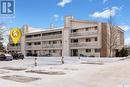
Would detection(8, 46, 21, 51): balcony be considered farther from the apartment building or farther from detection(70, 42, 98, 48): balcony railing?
detection(70, 42, 98, 48): balcony railing

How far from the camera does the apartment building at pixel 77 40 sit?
61675mm

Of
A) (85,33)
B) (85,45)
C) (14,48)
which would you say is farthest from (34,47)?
(85,33)

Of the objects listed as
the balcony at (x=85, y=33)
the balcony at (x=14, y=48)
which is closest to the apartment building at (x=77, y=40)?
the balcony at (x=85, y=33)

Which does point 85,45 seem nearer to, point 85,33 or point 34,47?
point 85,33

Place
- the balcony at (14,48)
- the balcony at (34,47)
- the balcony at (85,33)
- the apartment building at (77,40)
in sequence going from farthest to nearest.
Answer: the balcony at (14,48), the balcony at (34,47), the apartment building at (77,40), the balcony at (85,33)

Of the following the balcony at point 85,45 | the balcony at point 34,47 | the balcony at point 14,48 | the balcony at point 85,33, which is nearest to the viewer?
the balcony at point 85,45

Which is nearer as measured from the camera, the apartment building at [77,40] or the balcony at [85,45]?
the balcony at [85,45]

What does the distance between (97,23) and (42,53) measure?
952 inches

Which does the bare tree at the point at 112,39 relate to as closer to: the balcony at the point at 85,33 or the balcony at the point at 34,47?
the balcony at the point at 85,33

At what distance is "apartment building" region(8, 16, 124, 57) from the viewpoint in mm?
61675

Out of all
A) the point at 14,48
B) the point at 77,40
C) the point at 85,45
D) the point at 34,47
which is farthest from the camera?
the point at 14,48

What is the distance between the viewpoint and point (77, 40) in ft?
221

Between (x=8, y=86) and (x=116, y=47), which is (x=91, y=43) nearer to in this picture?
(x=116, y=47)

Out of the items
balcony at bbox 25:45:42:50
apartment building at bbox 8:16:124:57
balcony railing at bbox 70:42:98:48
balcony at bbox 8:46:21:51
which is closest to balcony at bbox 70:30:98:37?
apartment building at bbox 8:16:124:57
